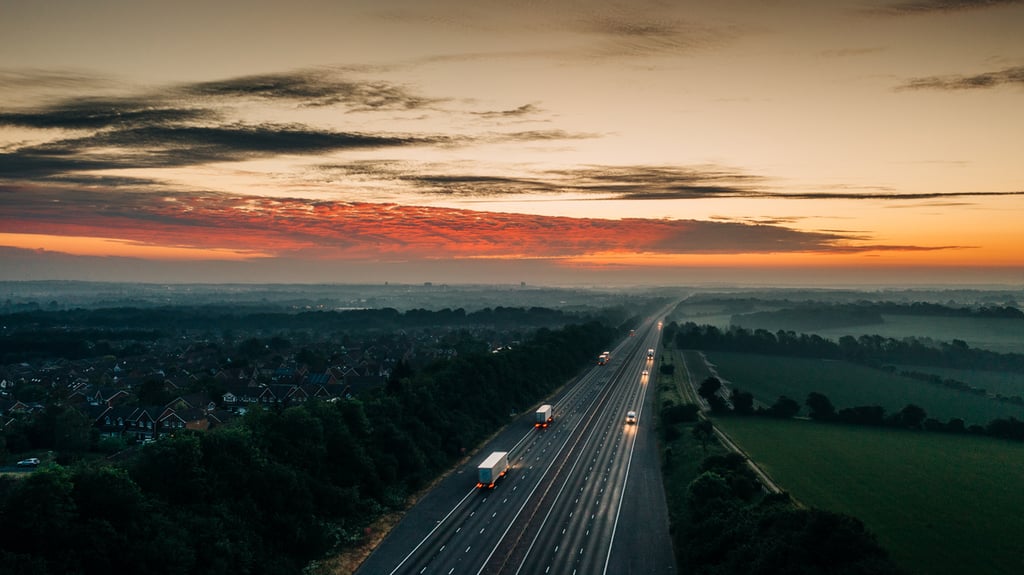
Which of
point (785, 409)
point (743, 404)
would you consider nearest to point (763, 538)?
point (743, 404)

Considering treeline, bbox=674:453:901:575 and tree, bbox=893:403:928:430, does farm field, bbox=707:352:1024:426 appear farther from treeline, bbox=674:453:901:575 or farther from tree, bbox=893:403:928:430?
treeline, bbox=674:453:901:575

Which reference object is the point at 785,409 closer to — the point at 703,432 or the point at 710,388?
the point at 710,388

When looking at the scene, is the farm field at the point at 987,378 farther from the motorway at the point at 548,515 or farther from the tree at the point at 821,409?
the motorway at the point at 548,515

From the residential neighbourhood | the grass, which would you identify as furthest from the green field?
the residential neighbourhood

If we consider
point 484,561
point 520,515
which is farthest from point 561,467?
point 484,561

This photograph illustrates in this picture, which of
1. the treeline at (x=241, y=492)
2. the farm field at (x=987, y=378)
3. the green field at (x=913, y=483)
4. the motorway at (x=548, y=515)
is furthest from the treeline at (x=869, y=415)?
the treeline at (x=241, y=492)

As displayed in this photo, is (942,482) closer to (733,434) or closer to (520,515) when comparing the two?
(733,434)
